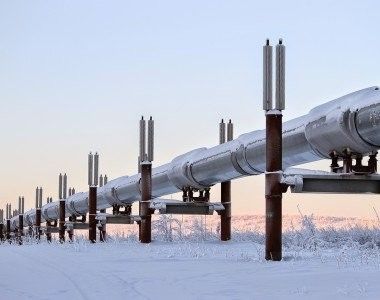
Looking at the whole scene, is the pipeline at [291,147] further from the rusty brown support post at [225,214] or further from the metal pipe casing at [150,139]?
the rusty brown support post at [225,214]

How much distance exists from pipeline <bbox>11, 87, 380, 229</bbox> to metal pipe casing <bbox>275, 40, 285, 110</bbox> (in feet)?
2.68

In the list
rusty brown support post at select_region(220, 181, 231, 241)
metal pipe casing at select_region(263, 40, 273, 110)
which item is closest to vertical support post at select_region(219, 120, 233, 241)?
rusty brown support post at select_region(220, 181, 231, 241)

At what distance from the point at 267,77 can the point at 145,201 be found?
10150 mm

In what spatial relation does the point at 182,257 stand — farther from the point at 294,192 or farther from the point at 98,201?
the point at 98,201

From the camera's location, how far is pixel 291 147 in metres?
14.5

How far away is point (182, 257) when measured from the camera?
13.9 metres

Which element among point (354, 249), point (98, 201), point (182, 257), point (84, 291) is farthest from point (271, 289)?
point (98, 201)

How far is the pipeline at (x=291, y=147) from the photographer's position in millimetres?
12078

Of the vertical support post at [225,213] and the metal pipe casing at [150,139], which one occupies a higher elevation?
the metal pipe casing at [150,139]

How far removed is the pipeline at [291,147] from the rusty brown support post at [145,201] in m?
0.63

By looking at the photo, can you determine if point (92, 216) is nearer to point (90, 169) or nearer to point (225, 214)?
point (90, 169)

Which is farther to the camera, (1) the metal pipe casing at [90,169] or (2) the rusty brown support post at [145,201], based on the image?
(1) the metal pipe casing at [90,169]

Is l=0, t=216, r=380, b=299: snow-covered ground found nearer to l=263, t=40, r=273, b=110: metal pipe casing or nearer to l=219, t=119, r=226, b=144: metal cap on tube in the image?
l=263, t=40, r=273, b=110: metal pipe casing

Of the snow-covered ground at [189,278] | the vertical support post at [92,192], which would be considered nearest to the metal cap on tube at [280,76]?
the snow-covered ground at [189,278]
